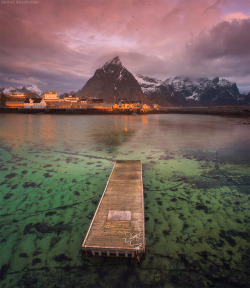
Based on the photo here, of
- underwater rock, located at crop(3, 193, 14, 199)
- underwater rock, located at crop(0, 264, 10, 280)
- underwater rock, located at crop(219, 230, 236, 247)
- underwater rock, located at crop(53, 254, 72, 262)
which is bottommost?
underwater rock, located at crop(0, 264, 10, 280)

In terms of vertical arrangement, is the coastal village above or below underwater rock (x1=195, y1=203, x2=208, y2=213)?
above

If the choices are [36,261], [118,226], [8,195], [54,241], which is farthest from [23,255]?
[8,195]

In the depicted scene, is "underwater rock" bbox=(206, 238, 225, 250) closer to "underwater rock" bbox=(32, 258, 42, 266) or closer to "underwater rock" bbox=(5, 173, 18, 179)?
"underwater rock" bbox=(32, 258, 42, 266)

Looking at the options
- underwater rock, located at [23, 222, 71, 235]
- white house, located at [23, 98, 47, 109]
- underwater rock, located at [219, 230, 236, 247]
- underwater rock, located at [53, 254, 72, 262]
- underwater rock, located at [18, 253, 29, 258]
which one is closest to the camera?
underwater rock, located at [53, 254, 72, 262]

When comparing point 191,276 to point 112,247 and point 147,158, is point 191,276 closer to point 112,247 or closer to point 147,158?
point 112,247

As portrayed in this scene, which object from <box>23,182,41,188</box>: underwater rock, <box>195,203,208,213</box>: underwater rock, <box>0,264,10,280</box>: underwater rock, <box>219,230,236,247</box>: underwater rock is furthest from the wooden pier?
<box>23,182,41,188</box>: underwater rock

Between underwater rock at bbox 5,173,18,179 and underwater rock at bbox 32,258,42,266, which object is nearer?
underwater rock at bbox 32,258,42,266

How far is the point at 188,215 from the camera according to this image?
10758 millimetres

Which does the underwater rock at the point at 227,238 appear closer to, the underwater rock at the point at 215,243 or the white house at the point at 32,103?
the underwater rock at the point at 215,243

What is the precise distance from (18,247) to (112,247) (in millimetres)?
4746

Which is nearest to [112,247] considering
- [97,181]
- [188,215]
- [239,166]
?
[188,215]

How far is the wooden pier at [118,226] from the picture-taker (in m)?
7.19

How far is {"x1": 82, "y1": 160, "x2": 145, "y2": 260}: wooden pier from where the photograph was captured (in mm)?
7191

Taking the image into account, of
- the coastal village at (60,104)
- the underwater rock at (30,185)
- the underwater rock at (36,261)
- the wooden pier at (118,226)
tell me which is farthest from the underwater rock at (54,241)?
the coastal village at (60,104)
